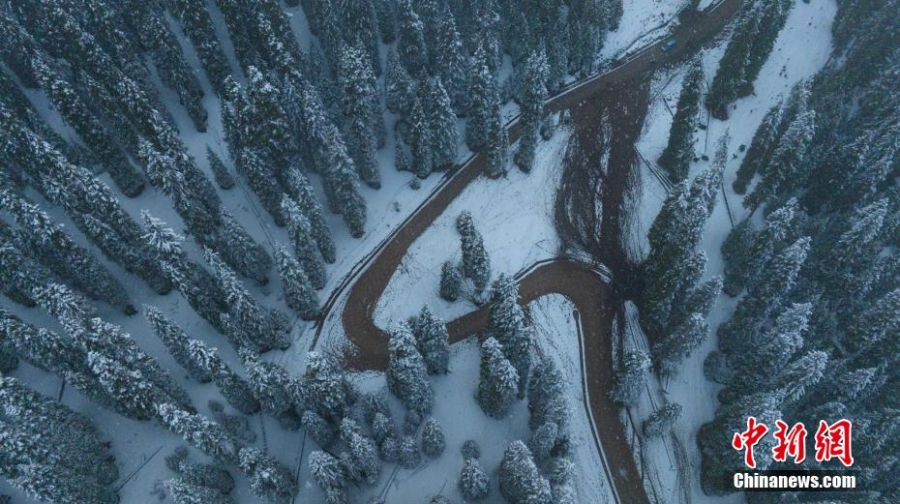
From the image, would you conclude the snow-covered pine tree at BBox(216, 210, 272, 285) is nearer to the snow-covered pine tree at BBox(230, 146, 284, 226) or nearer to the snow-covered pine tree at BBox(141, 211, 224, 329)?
the snow-covered pine tree at BBox(141, 211, 224, 329)

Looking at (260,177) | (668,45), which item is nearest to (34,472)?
(260,177)

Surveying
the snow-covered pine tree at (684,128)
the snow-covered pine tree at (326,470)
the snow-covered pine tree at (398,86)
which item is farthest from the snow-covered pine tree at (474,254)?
the snow-covered pine tree at (684,128)

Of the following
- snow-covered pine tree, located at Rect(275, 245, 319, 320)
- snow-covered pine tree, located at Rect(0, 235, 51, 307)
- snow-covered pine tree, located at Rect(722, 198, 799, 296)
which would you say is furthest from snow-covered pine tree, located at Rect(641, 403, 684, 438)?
snow-covered pine tree, located at Rect(0, 235, 51, 307)

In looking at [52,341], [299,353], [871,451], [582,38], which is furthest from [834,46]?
[52,341]

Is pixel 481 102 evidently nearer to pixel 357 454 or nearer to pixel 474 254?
pixel 474 254

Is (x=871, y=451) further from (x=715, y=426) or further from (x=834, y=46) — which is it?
(x=834, y=46)

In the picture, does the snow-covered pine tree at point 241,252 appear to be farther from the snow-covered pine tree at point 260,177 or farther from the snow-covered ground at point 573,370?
the snow-covered ground at point 573,370
